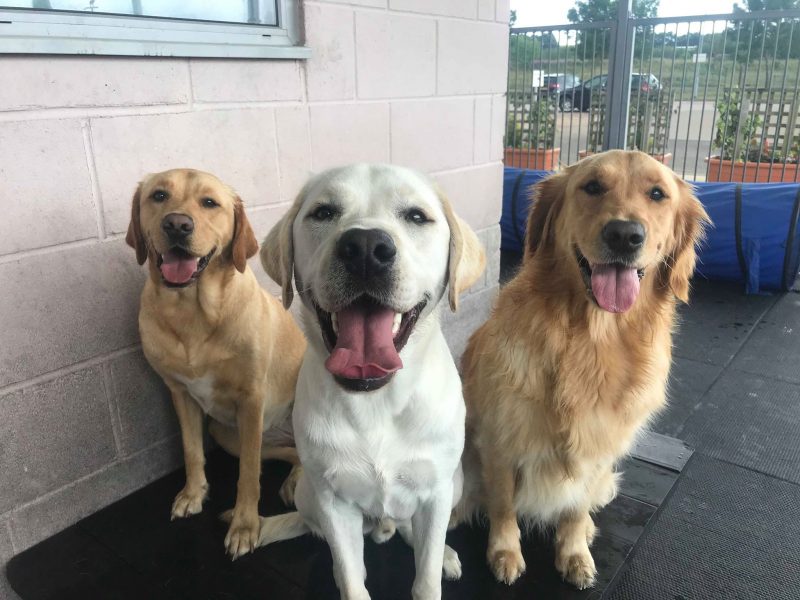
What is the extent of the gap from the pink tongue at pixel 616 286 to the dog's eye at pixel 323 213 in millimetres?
773

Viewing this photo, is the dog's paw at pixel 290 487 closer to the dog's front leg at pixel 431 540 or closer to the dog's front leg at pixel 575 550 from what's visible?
the dog's front leg at pixel 431 540

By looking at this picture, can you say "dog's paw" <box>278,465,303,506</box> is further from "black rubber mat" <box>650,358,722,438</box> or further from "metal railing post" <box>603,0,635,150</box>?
"metal railing post" <box>603,0,635,150</box>

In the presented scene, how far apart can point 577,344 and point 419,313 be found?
23.9 inches

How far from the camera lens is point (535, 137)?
6.25 meters

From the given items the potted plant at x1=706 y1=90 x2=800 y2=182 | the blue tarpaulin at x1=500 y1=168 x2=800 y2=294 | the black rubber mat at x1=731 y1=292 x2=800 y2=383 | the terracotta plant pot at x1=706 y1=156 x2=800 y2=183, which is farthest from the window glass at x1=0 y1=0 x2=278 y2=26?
the terracotta plant pot at x1=706 y1=156 x2=800 y2=183

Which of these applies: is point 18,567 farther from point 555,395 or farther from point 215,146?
point 555,395

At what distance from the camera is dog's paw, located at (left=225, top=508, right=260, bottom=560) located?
1.80m

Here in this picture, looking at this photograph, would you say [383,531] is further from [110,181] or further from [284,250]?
[110,181]

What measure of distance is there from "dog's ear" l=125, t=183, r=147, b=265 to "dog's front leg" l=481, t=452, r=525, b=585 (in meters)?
1.22

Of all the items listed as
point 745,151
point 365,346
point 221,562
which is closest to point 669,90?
point 745,151

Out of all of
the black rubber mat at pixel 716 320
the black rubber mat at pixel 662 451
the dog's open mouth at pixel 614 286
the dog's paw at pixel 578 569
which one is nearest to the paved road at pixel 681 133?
the black rubber mat at pixel 716 320

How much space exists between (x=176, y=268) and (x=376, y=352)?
0.75m

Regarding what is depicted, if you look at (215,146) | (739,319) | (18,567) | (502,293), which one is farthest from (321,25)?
(739,319)

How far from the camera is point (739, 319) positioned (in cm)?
384
